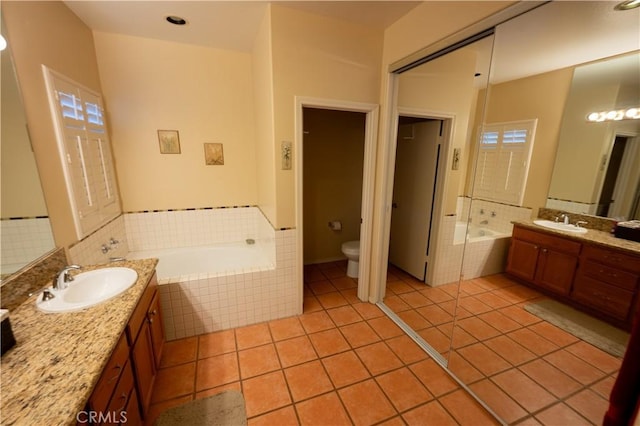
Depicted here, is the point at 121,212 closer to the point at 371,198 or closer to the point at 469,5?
the point at 371,198

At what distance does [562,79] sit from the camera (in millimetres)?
1636

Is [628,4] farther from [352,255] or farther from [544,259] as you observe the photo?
[352,255]

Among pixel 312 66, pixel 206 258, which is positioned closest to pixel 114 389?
pixel 206 258

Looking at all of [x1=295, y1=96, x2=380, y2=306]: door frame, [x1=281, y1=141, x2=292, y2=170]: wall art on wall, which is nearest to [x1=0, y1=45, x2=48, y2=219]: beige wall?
[x1=281, y1=141, x2=292, y2=170]: wall art on wall

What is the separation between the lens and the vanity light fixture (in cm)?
126

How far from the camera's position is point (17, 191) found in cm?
144

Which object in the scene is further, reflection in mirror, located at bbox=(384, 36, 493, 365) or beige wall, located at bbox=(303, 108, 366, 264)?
beige wall, located at bbox=(303, 108, 366, 264)

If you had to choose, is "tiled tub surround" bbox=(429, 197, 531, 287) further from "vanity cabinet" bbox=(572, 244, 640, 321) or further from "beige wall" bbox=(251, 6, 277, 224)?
"beige wall" bbox=(251, 6, 277, 224)

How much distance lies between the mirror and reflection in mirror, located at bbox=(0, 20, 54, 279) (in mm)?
2777

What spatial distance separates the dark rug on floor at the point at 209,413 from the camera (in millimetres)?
1594

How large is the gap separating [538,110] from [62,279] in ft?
Result: 10.7

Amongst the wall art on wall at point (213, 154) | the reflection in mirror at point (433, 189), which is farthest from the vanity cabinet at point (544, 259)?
the wall art on wall at point (213, 154)

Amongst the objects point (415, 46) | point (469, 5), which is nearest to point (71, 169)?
point (415, 46)

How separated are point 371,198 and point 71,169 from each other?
2.52 meters
